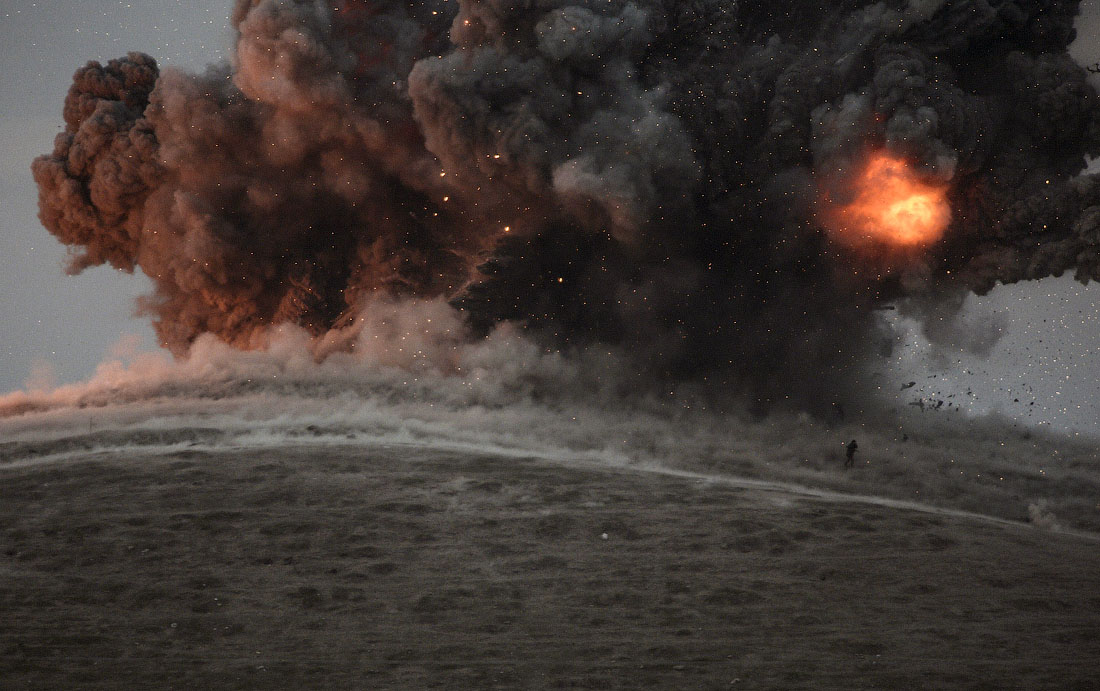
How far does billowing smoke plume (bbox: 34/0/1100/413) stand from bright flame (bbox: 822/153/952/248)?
1.84ft

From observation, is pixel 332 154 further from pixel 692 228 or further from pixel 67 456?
pixel 67 456

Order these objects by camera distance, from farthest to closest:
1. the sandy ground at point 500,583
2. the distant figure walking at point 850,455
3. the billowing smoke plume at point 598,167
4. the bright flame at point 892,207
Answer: the billowing smoke plume at point 598,167 → the bright flame at point 892,207 → the distant figure walking at point 850,455 → the sandy ground at point 500,583

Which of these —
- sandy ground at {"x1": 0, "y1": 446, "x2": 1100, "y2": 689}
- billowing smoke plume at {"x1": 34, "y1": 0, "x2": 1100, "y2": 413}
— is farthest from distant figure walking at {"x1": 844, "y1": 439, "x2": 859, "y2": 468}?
billowing smoke plume at {"x1": 34, "y1": 0, "x2": 1100, "y2": 413}

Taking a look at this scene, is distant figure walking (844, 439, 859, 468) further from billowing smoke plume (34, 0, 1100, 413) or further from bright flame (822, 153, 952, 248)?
bright flame (822, 153, 952, 248)

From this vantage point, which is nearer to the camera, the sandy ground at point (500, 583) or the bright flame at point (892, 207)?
the sandy ground at point (500, 583)

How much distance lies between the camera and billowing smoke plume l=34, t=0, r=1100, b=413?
121ft

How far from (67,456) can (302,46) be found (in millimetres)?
17474

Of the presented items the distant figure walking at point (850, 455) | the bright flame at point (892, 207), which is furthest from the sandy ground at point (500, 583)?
the bright flame at point (892, 207)

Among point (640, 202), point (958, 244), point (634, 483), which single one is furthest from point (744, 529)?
point (958, 244)

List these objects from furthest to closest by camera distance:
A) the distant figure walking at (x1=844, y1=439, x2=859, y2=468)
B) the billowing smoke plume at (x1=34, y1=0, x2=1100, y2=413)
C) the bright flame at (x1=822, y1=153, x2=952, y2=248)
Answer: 1. the billowing smoke plume at (x1=34, y1=0, x2=1100, y2=413)
2. the bright flame at (x1=822, y1=153, x2=952, y2=248)
3. the distant figure walking at (x1=844, y1=439, x2=859, y2=468)

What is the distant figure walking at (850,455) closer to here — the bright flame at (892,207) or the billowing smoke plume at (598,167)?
the billowing smoke plume at (598,167)

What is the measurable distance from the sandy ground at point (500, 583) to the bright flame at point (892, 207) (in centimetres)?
1507

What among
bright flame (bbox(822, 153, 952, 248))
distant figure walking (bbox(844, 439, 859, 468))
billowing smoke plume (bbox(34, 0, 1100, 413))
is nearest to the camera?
distant figure walking (bbox(844, 439, 859, 468))

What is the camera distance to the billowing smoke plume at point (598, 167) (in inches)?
1452
